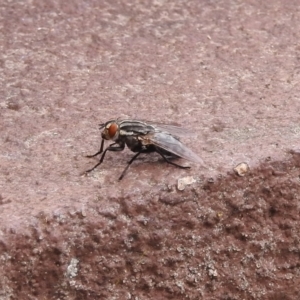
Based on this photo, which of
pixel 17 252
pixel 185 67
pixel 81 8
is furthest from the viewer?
pixel 81 8

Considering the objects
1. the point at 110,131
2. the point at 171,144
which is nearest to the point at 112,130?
the point at 110,131

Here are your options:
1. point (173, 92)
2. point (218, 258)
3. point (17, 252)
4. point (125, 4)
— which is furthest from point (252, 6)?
point (17, 252)

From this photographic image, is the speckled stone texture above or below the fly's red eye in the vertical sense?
below

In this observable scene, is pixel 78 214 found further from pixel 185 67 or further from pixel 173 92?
pixel 185 67

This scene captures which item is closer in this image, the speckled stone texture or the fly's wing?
the speckled stone texture

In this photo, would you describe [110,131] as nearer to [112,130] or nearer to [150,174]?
[112,130]

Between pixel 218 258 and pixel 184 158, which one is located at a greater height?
pixel 184 158
